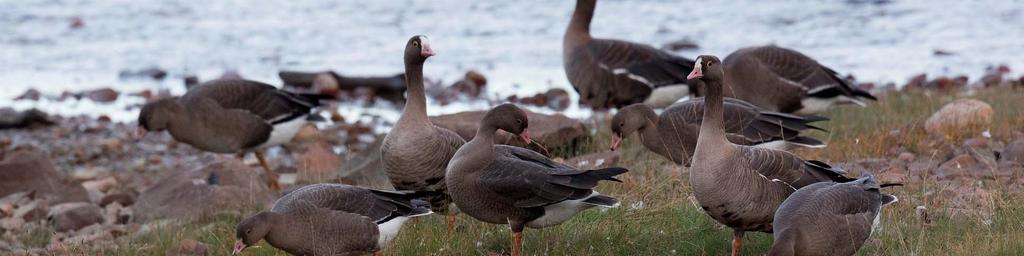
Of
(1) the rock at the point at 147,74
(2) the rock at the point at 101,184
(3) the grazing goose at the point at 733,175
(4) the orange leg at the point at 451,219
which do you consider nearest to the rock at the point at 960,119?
(3) the grazing goose at the point at 733,175

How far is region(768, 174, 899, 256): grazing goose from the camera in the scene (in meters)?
6.58

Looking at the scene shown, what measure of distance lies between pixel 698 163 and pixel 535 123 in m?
3.97

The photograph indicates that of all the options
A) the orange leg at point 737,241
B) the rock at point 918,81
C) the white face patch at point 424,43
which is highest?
the white face patch at point 424,43

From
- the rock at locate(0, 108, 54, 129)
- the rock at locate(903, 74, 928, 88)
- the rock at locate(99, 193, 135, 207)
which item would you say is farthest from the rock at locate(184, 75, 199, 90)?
the rock at locate(903, 74, 928, 88)

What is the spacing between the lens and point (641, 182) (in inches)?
358

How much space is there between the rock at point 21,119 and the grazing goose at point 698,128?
31.2ft

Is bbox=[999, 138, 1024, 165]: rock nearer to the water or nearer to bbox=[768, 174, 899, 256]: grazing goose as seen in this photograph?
bbox=[768, 174, 899, 256]: grazing goose

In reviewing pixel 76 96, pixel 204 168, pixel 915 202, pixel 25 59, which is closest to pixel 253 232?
pixel 915 202

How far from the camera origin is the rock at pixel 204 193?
1104 cm

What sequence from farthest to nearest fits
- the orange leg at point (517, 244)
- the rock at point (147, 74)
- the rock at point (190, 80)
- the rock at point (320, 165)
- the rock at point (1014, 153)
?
the rock at point (147, 74), the rock at point (190, 80), the rock at point (320, 165), the rock at point (1014, 153), the orange leg at point (517, 244)

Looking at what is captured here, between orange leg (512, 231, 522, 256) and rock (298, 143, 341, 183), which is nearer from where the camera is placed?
orange leg (512, 231, 522, 256)

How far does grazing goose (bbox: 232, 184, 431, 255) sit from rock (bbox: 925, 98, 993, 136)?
492 centimetres

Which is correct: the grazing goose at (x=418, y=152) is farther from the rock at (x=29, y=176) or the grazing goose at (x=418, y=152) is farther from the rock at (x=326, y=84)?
the rock at (x=326, y=84)

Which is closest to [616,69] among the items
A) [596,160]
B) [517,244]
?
[596,160]
